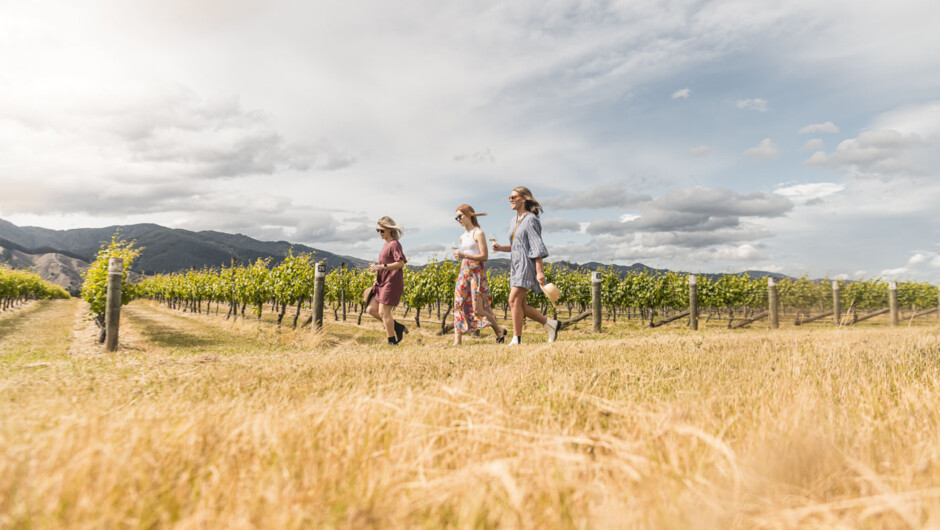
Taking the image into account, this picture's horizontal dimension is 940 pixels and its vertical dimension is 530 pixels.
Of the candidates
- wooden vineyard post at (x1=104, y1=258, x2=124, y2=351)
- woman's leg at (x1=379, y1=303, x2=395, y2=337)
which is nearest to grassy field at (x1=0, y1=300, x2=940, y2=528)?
woman's leg at (x1=379, y1=303, x2=395, y2=337)

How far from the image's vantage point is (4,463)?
105 cm

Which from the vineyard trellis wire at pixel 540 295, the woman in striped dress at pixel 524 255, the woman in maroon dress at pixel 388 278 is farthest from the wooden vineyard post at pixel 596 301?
the woman in maroon dress at pixel 388 278

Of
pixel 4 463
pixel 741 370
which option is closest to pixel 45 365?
pixel 4 463

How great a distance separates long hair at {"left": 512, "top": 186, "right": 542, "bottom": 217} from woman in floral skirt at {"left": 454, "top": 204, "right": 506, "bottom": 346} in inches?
25.1

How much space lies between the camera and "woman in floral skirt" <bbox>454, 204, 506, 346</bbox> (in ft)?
23.0

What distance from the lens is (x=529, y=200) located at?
690cm

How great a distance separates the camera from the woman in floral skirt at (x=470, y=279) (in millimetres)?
7004

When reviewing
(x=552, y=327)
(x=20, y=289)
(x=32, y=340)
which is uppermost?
(x=552, y=327)

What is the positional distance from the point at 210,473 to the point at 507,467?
73 cm

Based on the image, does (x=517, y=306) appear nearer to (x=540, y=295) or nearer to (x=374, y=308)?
(x=374, y=308)

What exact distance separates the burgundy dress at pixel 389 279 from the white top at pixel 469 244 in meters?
0.87

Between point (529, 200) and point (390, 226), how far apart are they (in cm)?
207

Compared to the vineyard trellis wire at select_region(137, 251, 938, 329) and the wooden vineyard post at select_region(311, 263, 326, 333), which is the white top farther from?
the vineyard trellis wire at select_region(137, 251, 938, 329)

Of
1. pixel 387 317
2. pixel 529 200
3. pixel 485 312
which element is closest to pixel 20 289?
pixel 387 317
